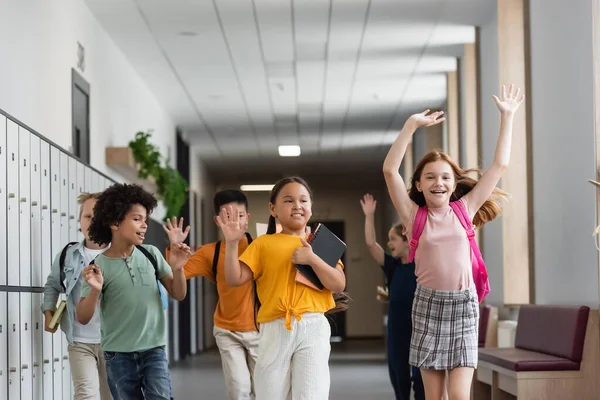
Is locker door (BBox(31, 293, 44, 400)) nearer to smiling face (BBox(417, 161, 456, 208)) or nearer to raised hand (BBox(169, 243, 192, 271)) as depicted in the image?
raised hand (BBox(169, 243, 192, 271))

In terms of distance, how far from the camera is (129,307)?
414 cm

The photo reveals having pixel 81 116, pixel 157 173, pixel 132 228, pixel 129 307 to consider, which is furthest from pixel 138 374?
pixel 157 173

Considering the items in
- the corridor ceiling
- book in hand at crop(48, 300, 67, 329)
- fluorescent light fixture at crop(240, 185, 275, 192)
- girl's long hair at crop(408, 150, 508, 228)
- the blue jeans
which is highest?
the corridor ceiling

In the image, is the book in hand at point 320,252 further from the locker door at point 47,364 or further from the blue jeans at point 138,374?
the locker door at point 47,364

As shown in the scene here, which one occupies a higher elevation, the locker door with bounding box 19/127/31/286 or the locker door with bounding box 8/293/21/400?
the locker door with bounding box 19/127/31/286

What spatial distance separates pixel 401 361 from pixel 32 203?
8.01 feet

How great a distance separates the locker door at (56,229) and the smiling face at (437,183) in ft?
9.93

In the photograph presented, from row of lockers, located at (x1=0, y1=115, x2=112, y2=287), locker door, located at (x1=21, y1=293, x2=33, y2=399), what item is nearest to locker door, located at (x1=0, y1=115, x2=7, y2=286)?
row of lockers, located at (x1=0, y1=115, x2=112, y2=287)

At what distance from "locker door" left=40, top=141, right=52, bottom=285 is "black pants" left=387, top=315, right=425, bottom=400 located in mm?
2176

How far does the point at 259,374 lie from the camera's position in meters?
3.60

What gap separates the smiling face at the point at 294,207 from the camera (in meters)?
3.76

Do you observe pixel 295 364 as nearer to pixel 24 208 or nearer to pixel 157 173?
pixel 24 208

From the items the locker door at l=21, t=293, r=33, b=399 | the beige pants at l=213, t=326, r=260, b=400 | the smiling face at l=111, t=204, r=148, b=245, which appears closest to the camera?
the smiling face at l=111, t=204, r=148, b=245

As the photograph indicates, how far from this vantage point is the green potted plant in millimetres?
10273
